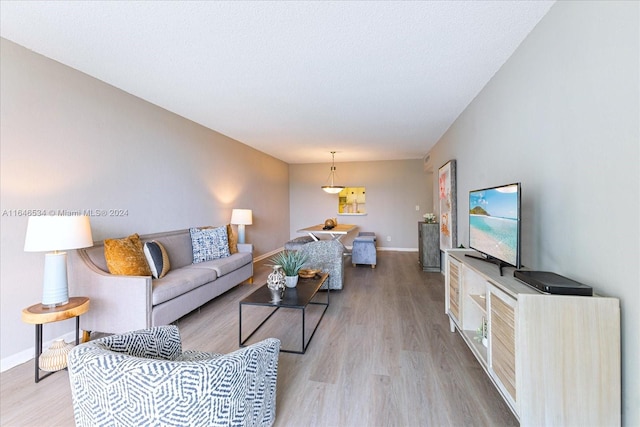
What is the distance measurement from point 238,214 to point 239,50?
3160mm

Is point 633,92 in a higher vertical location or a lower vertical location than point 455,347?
higher

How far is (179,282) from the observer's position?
9.31 ft

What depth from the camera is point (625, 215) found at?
124 centimetres

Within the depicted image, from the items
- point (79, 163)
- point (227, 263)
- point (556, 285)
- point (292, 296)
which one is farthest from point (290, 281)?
point (79, 163)

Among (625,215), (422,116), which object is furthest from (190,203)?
(625,215)

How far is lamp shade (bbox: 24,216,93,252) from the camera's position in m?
1.94

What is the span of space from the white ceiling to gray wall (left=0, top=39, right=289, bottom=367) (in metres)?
0.22

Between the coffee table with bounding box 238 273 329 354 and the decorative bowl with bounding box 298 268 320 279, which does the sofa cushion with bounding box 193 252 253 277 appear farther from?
the decorative bowl with bounding box 298 268 320 279

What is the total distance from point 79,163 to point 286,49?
7.44 ft

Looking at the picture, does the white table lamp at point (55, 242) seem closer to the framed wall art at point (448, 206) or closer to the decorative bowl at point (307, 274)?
the decorative bowl at point (307, 274)

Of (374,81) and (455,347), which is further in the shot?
(374,81)

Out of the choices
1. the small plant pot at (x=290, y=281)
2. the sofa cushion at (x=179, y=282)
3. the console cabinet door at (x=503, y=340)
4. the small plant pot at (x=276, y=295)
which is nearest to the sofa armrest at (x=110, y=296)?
the sofa cushion at (x=179, y=282)

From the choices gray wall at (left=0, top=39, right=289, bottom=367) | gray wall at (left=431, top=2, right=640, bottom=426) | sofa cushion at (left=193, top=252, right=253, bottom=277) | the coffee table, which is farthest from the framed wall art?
gray wall at (left=0, top=39, right=289, bottom=367)

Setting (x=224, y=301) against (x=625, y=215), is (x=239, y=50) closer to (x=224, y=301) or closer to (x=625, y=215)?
(x=625, y=215)
